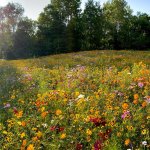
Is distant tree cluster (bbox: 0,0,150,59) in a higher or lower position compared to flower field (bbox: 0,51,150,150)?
higher

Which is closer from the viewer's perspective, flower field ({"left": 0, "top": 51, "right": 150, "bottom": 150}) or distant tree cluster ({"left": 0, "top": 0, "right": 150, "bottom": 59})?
flower field ({"left": 0, "top": 51, "right": 150, "bottom": 150})

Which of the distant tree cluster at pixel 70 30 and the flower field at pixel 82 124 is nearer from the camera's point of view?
the flower field at pixel 82 124

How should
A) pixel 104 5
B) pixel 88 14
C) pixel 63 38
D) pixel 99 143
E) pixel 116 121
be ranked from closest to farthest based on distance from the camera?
pixel 99 143 → pixel 116 121 → pixel 63 38 → pixel 88 14 → pixel 104 5

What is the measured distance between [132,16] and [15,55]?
25.8 m

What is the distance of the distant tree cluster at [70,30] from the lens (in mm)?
61281

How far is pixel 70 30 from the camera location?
2440 inches

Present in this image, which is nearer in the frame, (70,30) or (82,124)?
(82,124)

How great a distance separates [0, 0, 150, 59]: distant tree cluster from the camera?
61.3 metres

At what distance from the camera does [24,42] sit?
63344mm

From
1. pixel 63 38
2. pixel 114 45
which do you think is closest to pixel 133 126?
pixel 63 38

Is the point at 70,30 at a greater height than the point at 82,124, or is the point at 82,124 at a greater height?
the point at 70,30

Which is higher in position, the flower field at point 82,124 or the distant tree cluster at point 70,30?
the distant tree cluster at point 70,30

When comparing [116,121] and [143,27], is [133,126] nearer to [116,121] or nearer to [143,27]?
[116,121]

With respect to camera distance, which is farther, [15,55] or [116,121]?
[15,55]
